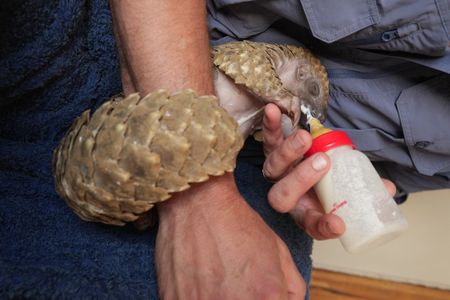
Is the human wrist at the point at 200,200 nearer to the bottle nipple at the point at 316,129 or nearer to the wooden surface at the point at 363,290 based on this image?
the bottle nipple at the point at 316,129

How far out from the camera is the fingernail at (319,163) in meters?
0.63

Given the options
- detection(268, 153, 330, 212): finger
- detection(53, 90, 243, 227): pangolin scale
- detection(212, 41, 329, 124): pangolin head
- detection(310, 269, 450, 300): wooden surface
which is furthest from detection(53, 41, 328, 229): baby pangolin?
detection(310, 269, 450, 300): wooden surface

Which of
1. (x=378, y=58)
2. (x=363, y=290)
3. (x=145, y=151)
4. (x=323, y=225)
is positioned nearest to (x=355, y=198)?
(x=323, y=225)

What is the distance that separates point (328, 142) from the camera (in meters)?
0.66

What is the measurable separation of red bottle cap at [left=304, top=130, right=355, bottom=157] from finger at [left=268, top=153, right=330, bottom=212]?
25mm

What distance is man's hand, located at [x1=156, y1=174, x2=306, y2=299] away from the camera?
579 millimetres

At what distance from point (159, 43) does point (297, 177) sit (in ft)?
0.84

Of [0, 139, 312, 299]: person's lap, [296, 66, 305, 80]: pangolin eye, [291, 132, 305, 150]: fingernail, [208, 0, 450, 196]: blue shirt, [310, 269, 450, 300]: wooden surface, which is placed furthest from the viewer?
[310, 269, 450, 300]: wooden surface

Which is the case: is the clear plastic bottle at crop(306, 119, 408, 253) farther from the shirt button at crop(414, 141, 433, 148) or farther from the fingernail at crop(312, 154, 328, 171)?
the shirt button at crop(414, 141, 433, 148)

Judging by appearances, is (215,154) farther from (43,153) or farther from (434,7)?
(434,7)

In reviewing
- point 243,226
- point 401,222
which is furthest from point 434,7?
point 243,226

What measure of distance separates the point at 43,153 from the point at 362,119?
613 mm

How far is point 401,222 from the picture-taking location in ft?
2.05

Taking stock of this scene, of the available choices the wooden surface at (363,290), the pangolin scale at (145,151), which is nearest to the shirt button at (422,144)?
the pangolin scale at (145,151)
